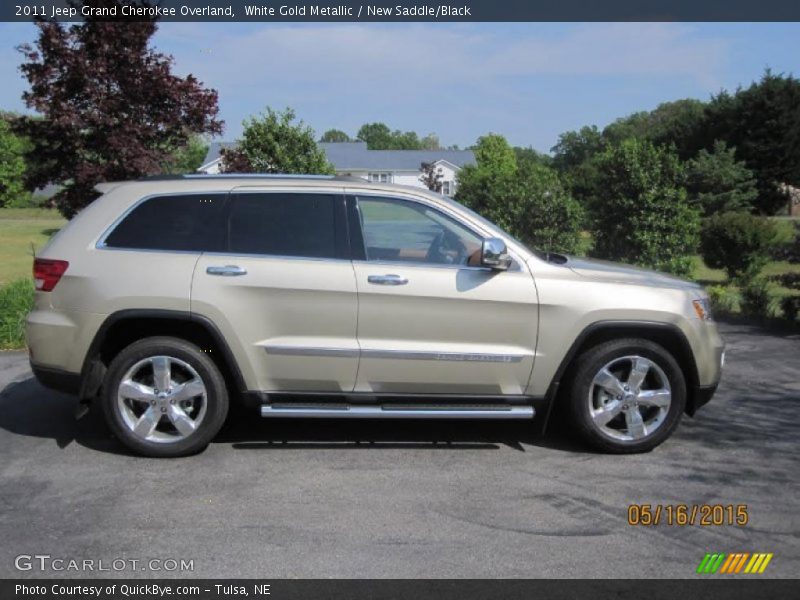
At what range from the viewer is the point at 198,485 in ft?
17.5

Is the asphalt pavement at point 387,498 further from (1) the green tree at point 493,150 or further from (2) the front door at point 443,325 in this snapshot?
(1) the green tree at point 493,150

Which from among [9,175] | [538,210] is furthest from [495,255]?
[9,175]

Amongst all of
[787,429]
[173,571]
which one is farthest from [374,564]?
[787,429]

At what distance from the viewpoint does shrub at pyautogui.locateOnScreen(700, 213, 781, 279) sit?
20.5 m

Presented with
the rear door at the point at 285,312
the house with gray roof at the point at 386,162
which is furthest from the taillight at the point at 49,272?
the house with gray roof at the point at 386,162

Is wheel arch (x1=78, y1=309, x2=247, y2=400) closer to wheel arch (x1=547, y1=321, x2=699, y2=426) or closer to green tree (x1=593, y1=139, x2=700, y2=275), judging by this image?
wheel arch (x1=547, y1=321, x2=699, y2=426)

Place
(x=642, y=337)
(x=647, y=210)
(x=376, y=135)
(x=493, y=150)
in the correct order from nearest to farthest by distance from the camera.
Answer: (x=642, y=337) → (x=647, y=210) → (x=493, y=150) → (x=376, y=135)

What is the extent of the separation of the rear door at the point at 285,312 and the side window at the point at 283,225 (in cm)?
3

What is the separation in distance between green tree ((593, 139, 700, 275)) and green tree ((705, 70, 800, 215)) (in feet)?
108

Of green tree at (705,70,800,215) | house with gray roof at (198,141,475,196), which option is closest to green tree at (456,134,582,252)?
green tree at (705,70,800,215)

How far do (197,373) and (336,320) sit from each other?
3.23 ft

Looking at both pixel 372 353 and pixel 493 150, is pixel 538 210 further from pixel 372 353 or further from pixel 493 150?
pixel 493 150

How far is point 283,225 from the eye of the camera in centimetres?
597
